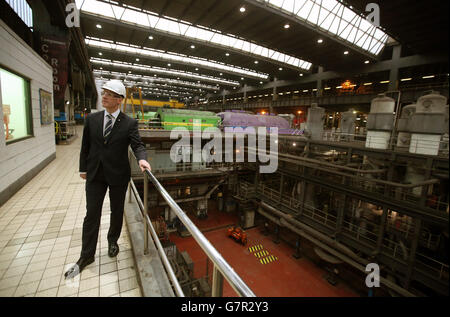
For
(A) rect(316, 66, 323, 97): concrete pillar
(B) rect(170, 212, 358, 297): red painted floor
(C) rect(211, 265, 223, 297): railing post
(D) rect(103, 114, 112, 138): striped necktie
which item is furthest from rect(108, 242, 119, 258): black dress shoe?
(B) rect(170, 212, 358, 297): red painted floor

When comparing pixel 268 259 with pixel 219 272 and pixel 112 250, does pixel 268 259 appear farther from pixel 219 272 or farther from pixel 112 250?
pixel 219 272

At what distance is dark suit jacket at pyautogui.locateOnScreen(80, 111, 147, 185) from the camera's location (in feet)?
6.20

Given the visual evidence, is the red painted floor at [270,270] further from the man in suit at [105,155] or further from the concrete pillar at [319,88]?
the concrete pillar at [319,88]

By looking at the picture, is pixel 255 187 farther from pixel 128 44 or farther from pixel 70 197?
pixel 128 44

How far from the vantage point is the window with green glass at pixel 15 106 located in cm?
403

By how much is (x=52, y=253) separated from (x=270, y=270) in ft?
30.5

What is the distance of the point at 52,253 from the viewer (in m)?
2.33

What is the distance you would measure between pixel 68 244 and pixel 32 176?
3906mm

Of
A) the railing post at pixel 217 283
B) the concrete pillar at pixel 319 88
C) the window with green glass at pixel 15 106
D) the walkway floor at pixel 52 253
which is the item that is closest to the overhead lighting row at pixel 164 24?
the concrete pillar at pixel 319 88

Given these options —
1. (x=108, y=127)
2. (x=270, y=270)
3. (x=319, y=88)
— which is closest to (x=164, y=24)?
(x=319, y=88)

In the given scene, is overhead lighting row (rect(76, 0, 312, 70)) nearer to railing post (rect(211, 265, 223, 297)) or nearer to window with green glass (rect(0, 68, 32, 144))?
window with green glass (rect(0, 68, 32, 144))

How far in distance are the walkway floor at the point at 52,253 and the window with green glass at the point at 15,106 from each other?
1.45m
